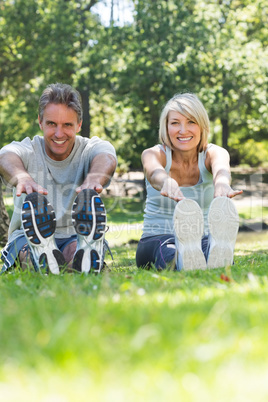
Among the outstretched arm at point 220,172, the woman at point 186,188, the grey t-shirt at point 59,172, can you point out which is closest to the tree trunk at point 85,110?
the grey t-shirt at point 59,172

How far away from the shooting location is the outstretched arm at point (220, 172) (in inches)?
165

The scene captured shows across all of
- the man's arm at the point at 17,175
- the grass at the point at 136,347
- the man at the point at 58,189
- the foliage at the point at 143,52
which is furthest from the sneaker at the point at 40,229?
the foliage at the point at 143,52

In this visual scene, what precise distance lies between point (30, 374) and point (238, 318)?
888 mm

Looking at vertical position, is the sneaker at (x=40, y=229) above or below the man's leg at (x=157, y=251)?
above

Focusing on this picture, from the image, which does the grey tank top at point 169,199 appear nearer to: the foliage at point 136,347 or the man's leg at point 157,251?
the man's leg at point 157,251

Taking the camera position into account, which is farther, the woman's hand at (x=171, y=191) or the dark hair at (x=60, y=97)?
the dark hair at (x=60, y=97)

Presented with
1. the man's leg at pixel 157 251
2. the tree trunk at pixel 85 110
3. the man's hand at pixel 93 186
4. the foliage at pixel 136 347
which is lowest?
the man's leg at pixel 157 251

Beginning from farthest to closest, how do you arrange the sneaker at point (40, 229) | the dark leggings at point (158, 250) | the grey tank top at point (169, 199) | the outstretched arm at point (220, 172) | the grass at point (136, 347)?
the grey tank top at point (169, 199) < the dark leggings at point (158, 250) < the outstretched arm at point (220, 172) < the sneaker at point (40, 229) < the grass at point (136, 347)

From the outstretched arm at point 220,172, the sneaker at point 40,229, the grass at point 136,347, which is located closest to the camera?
the grass at point 136,347

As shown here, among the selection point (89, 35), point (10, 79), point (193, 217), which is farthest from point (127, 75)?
point (193, 217)

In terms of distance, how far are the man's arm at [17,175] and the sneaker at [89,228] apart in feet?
1.10

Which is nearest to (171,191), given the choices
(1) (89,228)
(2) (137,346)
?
(1) (89,228)

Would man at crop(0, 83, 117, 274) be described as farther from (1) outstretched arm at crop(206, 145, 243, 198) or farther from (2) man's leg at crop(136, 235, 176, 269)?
(1) outstretched arm at crop(206, 145, 243, 198)

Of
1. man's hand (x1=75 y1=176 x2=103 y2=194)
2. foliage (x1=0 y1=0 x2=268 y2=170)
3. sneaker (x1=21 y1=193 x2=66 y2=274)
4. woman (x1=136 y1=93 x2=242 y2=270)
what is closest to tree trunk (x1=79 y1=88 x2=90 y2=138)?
foliage (x1=0 y1=0 x2=268 y2=170)
